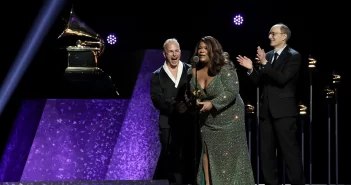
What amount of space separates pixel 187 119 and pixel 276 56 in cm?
90

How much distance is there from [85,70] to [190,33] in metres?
1.34

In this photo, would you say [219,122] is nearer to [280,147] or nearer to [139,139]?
[280,147]

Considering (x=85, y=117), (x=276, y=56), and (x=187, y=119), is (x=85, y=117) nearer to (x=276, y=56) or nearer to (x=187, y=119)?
(x=187, y=119)

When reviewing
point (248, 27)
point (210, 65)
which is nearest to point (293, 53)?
point (210, 65)

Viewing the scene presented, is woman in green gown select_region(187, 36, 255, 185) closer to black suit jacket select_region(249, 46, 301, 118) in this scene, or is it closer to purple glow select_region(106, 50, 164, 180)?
black suit jacket select_region(249, 46, 301, 118)

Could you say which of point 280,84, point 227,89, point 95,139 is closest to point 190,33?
point 95,139

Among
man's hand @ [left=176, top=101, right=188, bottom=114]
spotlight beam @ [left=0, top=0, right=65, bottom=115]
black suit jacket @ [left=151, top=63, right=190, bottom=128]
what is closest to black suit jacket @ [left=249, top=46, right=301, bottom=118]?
black suit jacket @ [left=151, top=63, right=190, bottom=128]

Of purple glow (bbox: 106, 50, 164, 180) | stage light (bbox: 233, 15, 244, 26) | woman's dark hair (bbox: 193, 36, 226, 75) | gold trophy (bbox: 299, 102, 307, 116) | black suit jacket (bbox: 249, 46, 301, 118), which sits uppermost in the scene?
woman's dark hair (bbox: 193, 36, 226, 75)

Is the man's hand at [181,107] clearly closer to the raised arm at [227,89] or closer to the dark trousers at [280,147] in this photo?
the raised arm at [227,89]

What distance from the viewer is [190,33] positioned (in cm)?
778

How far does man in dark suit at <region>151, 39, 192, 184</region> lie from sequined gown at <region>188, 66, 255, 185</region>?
15.3 inches

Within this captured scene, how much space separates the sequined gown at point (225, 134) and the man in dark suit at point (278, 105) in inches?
18.1

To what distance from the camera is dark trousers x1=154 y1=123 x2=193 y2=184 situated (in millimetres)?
5992

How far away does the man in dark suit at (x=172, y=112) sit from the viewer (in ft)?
19.6
